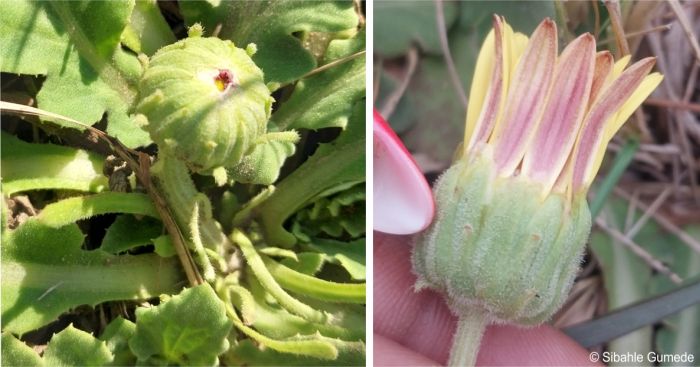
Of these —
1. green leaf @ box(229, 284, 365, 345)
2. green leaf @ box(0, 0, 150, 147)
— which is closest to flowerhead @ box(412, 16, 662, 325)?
green leaf @ box(229, 284, 365, 345)

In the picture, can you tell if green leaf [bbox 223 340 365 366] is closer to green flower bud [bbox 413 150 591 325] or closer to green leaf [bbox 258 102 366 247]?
green leaf [bbox 258 102 366 247]

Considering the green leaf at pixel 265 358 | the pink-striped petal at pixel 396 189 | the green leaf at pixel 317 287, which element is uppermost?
the pink-striped petal at pixel 396 189

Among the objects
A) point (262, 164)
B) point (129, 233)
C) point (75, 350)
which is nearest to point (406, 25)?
point (262, 164)

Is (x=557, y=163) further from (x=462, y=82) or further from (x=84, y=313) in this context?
(x=84, y=313)

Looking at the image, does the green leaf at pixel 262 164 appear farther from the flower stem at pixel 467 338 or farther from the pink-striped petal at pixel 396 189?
the flower stem at pixel 467 338

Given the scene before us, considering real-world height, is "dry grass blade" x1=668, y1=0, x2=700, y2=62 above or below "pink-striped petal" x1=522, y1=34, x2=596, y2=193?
above

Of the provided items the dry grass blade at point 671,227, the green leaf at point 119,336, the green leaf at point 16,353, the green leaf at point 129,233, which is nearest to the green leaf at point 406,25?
the dry grass blade at point 671,227

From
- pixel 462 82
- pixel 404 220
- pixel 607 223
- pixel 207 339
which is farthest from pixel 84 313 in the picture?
pixel 607 223
